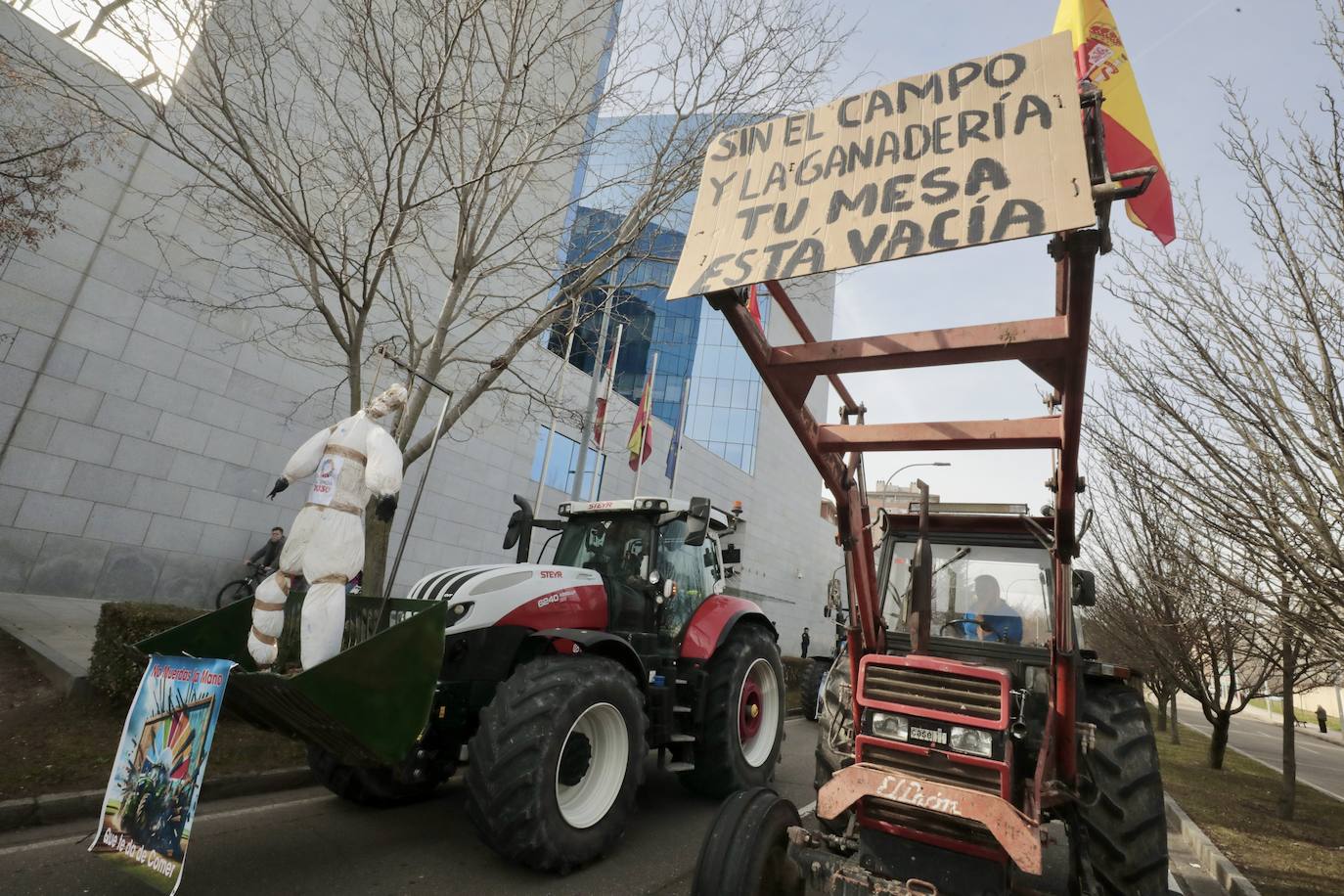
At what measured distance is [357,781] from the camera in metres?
4.65

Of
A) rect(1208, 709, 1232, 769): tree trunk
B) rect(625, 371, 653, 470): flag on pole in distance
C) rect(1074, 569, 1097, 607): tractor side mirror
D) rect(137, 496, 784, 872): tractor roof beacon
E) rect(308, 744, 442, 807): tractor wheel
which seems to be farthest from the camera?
rect(625, 371, 653, 470): flag on pole in distance

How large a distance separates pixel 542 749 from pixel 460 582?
65.2 inches

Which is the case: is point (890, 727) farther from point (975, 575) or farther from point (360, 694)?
point (360, 694)

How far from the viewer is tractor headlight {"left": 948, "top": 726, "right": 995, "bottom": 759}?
285 centimetres

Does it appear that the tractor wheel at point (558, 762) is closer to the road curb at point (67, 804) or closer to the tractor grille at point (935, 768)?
the tractor grille at point (935, 768)

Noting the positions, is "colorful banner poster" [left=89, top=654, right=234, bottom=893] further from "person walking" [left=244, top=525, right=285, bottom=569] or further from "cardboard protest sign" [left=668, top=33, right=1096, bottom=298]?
"person walking" [left=244, top=525, right=285, bottom=569]

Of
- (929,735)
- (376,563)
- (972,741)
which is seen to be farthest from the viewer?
(376,563)

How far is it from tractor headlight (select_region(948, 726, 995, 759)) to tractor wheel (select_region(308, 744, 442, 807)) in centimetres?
365

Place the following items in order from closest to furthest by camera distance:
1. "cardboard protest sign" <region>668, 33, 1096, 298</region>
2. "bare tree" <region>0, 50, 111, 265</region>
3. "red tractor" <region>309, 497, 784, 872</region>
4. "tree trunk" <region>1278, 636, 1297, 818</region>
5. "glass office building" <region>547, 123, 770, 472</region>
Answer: "cardboard protest sign" <region>668, 33, 1096, 298</region> < "red tractor" <region>309, 497, 784, 872</region> < "bare tree" <region>0, 50, 111, 265</region> < "tree trunk" <region>1278, 636, 1297, 818</region> < "glass office building" <region>547, 123, 770, 472</region>

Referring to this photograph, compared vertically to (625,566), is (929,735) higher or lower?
lower

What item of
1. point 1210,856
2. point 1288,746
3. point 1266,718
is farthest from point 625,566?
point 1266,718

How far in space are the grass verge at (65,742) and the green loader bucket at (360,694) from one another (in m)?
1.43

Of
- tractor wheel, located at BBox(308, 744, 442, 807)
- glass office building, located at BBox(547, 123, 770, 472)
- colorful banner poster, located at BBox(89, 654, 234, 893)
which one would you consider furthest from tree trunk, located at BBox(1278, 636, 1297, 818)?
glass office building, located at BBox(547, 123, 770, 472)

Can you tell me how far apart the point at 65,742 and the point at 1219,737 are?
1620 cm
